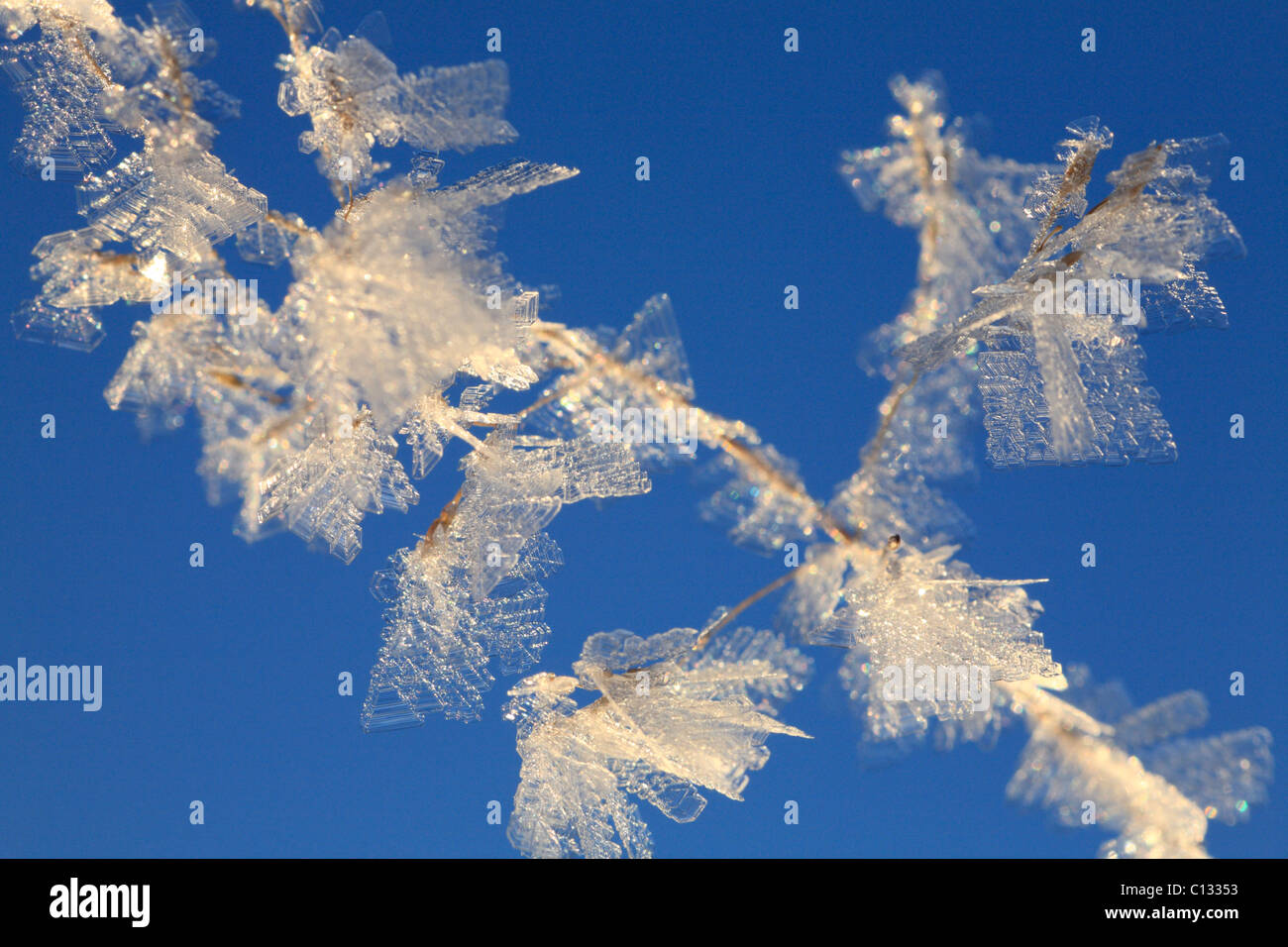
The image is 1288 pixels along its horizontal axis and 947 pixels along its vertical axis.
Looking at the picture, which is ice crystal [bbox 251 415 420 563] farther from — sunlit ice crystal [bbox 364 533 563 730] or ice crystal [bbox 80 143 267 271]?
ice crystal [bbox 80 143 267 271]

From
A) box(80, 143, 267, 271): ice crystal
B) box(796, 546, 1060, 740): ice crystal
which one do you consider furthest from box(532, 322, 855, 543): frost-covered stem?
box(80, 143, 267, 271): ice crystal

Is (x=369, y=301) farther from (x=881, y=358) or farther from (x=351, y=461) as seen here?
(x=881, y=358)

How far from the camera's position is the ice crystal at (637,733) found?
2.70 feet

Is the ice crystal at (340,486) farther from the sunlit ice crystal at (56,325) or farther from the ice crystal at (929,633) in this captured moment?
the ice crystal at (929,633)

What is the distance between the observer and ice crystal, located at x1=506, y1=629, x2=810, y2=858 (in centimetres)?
82

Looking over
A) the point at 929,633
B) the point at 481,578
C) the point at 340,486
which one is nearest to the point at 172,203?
the point at 340,486

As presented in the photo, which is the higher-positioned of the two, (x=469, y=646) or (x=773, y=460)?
(x=773, y=460)

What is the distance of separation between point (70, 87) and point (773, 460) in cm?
62

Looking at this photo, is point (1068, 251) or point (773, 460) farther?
point (773, 460)

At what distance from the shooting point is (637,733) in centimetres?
82

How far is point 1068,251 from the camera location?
0.72 m

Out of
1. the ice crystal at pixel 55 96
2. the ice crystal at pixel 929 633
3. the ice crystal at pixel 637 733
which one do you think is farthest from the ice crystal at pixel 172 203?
the ice crystal at pixel 929 633
